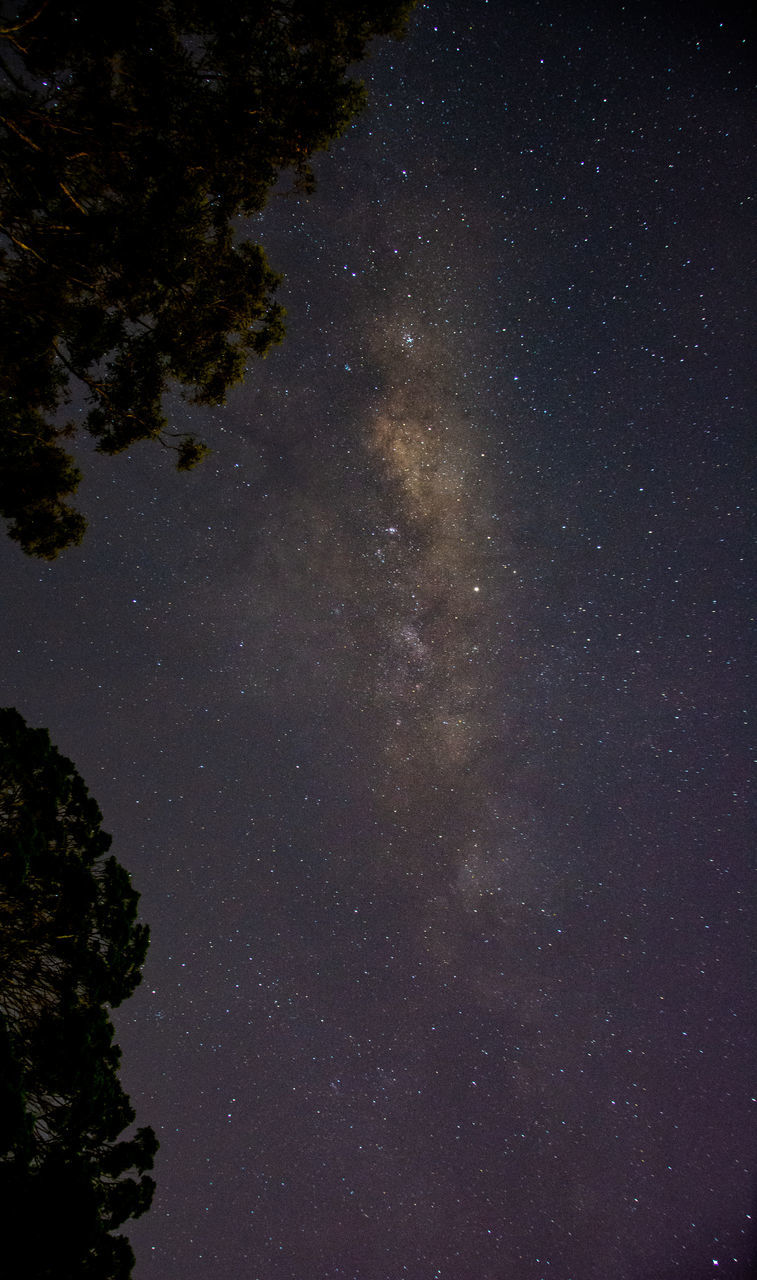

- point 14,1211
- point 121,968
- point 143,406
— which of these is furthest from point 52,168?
point 14,1211

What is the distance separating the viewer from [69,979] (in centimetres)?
397

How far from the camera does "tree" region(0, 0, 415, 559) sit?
4031 mm

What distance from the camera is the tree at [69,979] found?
3547mm

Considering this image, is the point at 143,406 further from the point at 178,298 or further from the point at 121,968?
the point at 121,968

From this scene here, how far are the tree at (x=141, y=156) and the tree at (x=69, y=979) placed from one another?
121 inches

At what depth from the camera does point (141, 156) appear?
4289 millimetres

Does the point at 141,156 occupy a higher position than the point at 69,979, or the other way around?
the point at 141,156

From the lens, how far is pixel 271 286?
17.4 ft

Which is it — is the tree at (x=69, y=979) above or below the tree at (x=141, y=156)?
below

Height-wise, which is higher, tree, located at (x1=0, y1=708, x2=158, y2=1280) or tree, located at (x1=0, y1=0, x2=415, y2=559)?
tree, located at (x1=0, y1=0, x2=415, y2=559)

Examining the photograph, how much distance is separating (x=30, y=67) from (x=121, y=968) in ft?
21.5

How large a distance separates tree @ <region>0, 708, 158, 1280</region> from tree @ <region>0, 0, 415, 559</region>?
3.08m

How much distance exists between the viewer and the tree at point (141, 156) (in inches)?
159

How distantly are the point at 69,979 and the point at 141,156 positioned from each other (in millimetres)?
6109
